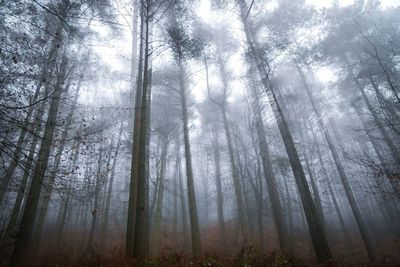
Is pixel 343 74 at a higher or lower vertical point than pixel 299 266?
higher

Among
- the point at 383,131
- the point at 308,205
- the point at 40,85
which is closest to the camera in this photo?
the point at 40,85

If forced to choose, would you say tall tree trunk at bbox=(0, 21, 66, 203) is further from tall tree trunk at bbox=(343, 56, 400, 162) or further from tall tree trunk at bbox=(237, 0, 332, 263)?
tall tree trunk at bbox=(343, 56, 400, 162)

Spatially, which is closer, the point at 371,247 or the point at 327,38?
the point at 371,247

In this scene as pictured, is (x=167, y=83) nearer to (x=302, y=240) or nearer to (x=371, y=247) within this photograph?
(x=371, y=247)

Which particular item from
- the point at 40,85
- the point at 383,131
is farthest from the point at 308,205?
the point at 40,85

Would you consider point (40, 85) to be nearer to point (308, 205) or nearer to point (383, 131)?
point (308, 205)

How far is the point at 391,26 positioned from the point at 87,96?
1686cm

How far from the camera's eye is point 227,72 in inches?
549

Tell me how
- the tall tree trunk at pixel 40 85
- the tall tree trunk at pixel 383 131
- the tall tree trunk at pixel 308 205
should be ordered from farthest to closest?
the tall tree trunk at pixel 383 131
the tall tree trunk at pixel 308 205
the tall tree trunk at pixel 40 85

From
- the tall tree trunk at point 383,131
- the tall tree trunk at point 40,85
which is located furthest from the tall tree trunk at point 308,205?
the tall tree trunk at point 40,85

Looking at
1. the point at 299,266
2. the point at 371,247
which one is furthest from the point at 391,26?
the point at 299,266

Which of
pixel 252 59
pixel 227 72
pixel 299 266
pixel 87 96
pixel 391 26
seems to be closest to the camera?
pixel 299 266

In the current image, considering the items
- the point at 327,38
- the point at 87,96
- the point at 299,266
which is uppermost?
the point at 327,38

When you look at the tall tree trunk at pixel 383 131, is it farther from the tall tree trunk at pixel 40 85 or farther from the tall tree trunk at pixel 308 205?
the tall tree trunk at pixel 40 85
